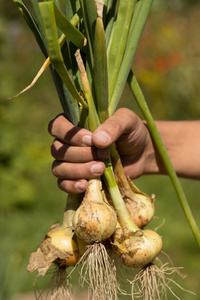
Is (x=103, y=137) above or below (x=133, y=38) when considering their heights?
below

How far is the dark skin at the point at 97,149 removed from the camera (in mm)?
1352

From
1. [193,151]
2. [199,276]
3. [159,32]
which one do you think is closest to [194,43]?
[159,32]

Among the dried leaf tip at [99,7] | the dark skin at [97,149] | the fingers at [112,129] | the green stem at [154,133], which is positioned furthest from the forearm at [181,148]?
the dried leaf tip at [99,7]

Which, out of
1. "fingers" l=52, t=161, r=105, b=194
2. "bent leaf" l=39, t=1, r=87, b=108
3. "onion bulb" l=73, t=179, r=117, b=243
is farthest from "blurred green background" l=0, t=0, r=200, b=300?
"bent leaf" l=39, t=1, r=87, b=108

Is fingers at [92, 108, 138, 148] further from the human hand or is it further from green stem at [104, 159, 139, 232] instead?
green stem at [104, 159, 139, 232]

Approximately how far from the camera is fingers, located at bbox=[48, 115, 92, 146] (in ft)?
4.45

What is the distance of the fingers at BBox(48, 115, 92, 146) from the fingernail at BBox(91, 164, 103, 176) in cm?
7

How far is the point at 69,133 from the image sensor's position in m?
1.40

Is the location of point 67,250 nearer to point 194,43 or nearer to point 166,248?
point 166,248

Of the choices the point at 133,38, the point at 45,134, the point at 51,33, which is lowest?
the point at 45,134

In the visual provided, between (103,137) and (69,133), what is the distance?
152mm

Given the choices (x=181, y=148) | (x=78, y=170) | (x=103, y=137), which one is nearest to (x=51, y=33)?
(x=103, y=137)

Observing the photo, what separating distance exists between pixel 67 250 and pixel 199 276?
2.01 metres

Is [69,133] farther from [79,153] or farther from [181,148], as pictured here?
[181,148]
